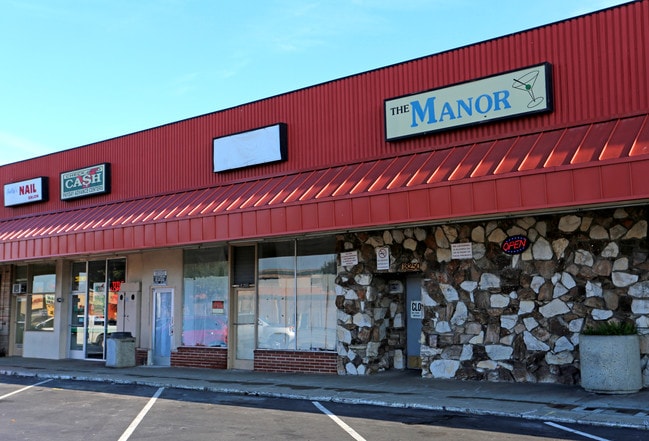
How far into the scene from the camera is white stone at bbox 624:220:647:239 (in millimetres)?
11695

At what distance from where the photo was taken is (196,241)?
52.9 feet

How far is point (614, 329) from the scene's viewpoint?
11.3 metres

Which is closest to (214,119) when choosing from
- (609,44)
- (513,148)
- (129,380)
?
(129,380)

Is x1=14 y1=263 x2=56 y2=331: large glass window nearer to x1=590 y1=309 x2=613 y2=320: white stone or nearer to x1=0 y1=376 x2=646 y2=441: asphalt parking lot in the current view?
x1=0 y1=376 x2=646 y2=441: asphalt parking lot

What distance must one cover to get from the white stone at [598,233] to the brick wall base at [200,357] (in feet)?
31.7

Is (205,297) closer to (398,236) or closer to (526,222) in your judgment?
(398,236)

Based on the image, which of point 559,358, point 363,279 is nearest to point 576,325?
point 559,358

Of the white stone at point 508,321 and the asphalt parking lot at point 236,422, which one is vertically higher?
the white stone at point 508,321

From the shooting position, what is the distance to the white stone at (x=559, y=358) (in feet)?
40.4

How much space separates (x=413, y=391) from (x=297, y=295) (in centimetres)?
486

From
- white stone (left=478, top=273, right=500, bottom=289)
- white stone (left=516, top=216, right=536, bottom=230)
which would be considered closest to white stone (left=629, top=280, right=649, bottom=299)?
white stone (left=516, top=216, right=536, bottom=230)

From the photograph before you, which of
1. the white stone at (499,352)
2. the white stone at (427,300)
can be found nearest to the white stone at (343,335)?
the white stone at (427,300)

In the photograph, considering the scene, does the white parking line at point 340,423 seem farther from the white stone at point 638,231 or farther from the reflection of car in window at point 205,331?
the reflection of car in window at point 205,331

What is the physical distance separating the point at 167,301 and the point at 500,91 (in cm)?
1106
